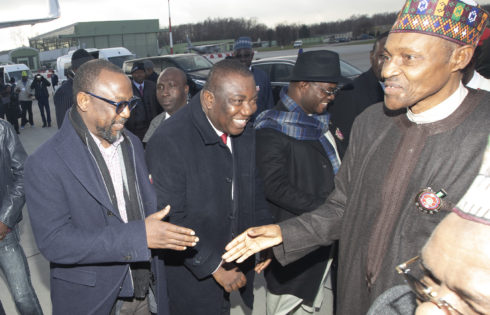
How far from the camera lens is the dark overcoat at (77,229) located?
182 cm

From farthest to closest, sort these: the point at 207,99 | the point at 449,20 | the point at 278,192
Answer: the point at 278,192, the point at 207,99, the point at 449,20

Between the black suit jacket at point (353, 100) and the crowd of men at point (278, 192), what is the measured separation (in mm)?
793

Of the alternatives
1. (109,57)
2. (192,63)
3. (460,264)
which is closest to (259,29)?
(109,57)

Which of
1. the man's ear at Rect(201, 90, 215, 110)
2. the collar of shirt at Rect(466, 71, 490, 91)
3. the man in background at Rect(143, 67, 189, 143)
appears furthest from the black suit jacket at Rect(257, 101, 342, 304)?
the man in background at Rect(143, 67, 189, 143)

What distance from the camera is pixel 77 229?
6.08ft

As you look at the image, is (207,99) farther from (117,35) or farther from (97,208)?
(117,35)

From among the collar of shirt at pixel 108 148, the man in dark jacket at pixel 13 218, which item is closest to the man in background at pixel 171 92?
the man in dark jacket at pixel 13 218

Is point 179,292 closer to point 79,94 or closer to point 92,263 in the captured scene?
point 92,263

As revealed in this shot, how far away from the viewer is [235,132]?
2.37 meters

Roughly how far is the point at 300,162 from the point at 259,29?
290 feet

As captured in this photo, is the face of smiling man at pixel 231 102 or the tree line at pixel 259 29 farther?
the tree line at pixel 259 29

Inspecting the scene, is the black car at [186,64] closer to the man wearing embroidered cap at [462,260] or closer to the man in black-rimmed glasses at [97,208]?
the man in black-rimmed glasses at [97,208]

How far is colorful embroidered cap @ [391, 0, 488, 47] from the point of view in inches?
57.0

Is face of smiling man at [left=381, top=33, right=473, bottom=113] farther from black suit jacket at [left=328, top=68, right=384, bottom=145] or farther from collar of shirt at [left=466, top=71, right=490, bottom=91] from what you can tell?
black suit jacket at [left=328, top=68, right=384, bottom=145]
